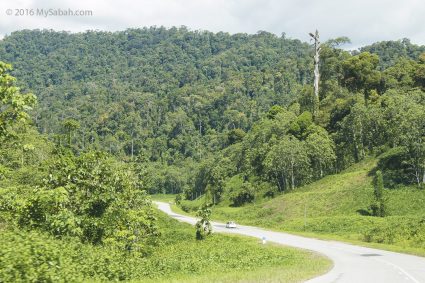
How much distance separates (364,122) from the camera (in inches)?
3231

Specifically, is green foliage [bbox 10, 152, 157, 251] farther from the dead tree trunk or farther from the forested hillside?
the dead tree trunk

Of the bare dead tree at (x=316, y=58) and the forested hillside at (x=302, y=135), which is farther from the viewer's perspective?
the bare dead tree at (x=316, y=58)

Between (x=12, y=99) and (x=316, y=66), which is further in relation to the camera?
(x=316, y=66)

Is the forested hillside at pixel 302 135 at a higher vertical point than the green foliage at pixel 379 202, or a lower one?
higher

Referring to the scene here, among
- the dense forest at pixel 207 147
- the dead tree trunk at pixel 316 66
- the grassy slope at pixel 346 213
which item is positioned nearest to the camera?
the dense forest at pixel 207 147

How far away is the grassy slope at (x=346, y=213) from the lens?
43472 mm

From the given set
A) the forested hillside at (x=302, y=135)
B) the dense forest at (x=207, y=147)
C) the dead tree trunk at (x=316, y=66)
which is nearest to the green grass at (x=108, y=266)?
the dense forest at (x=207, y=147)

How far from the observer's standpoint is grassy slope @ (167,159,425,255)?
143ft

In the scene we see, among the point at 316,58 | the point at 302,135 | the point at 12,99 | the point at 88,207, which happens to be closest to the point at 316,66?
the point at 316,58

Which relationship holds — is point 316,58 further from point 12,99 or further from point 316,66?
point 12,99

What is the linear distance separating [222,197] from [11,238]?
94.9m

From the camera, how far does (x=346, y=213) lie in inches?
2579

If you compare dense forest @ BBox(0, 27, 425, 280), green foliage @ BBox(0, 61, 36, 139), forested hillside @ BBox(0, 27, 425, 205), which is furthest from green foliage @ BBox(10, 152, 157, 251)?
forested hillside @ BBox(0, 27, 425, 205)

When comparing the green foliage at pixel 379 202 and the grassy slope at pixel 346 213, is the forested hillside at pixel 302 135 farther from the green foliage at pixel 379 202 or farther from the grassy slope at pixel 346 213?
the green foliage at pixel 379 202
